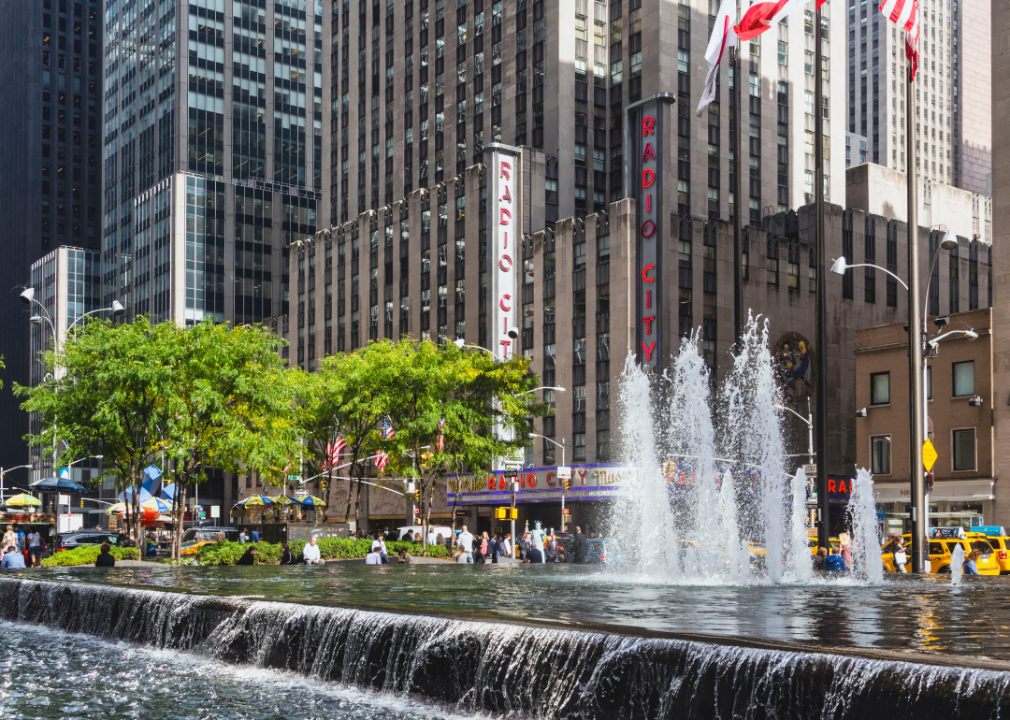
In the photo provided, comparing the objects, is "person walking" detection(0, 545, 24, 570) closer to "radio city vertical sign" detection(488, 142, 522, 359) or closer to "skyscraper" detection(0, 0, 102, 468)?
"radio city vertical sign" detection(488, 142, 522, 359)

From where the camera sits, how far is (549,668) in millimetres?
11961

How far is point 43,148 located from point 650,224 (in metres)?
136

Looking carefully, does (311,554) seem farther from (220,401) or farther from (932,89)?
(932,89)

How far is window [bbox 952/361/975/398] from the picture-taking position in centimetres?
5938

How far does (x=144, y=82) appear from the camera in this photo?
469 ft

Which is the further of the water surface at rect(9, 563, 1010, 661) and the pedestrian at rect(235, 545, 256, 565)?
the pedestrian at rect(235, 545, 256, 565)

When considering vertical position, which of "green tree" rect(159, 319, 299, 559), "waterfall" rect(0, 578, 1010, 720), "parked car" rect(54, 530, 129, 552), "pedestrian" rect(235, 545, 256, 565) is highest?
"green tree" rect(159, 319, 299, 559)

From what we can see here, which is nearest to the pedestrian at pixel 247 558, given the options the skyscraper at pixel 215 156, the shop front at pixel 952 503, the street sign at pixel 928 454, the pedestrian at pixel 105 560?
the pedestrian at pixel 105 560

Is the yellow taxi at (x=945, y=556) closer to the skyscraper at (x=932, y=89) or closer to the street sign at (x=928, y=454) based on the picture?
the street sign at (x=928, y=454)

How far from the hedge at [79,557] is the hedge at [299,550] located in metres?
2.49

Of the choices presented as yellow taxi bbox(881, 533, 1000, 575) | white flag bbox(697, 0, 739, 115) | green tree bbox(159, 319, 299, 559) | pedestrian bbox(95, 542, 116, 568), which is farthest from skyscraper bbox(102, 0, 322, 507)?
white flag bbox(697, 0, 739, 115)

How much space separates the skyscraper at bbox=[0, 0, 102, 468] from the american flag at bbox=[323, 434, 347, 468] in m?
137

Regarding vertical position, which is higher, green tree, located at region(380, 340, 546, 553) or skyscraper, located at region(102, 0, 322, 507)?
skyscraper, located at region(102, 0, 322, 507)

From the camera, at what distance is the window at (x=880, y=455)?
211 feet
